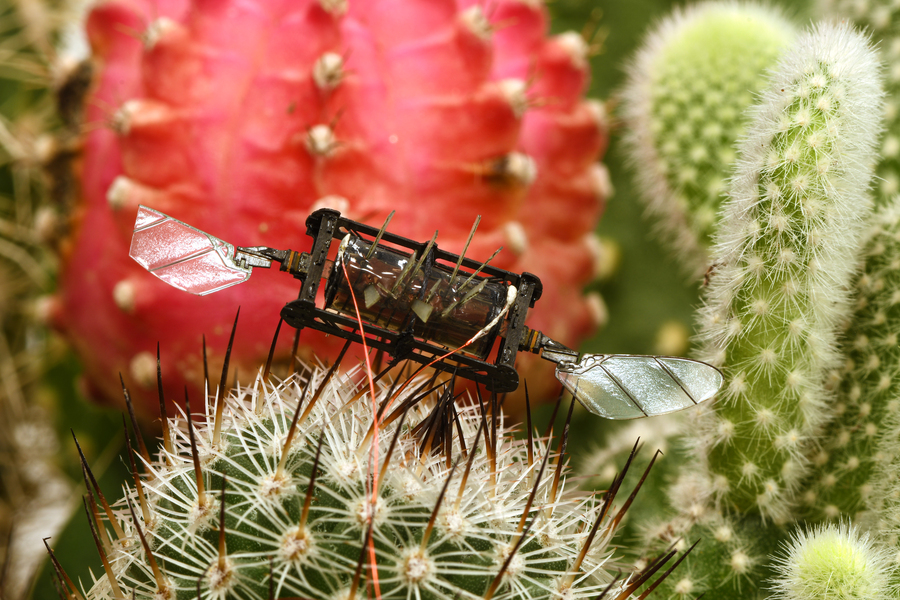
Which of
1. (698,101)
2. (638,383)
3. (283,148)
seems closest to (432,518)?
(638,383)

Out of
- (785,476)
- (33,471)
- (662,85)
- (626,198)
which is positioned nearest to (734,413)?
(785,476)

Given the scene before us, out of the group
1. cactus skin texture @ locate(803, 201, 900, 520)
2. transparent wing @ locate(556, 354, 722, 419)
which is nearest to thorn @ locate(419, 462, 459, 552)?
transparent wing @ locate(556, 354, 722, 419)

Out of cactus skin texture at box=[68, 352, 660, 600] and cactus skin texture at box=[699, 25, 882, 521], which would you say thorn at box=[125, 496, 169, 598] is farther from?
cactus skin texture at box=[699, 25, 882, 521]

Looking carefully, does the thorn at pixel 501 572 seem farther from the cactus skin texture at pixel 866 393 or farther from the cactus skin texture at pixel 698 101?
the cactus skin texture at pixel 698 101

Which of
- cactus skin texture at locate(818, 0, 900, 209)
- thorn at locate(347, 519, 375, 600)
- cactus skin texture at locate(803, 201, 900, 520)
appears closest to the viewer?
thorn at locate(347, 519, 375, 600)

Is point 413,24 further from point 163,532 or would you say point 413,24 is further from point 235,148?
point 163,532

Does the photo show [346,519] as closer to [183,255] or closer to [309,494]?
[309,494]

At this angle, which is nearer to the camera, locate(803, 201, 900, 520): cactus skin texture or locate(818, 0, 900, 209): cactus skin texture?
locate(803, 201, 900, 520): cactus skin texture

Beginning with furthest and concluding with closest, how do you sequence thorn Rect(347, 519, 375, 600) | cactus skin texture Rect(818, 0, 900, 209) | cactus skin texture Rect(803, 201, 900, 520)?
cactus skin texture Rect(818, 0, 900, 209), cactus skin texture Rect(803, 201, 900, 520), thorn Rect(347, 519, 375, 600)
